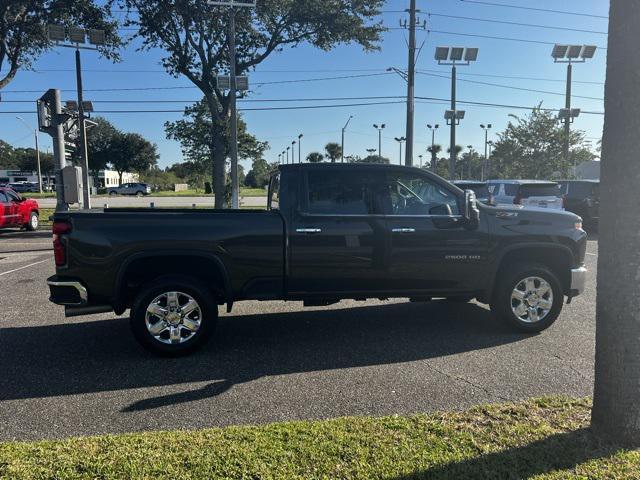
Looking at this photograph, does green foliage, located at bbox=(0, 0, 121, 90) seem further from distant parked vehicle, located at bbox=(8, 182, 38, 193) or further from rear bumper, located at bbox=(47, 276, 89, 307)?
distant parked vehicle, located at bbox=(8, 182, 38, 193)

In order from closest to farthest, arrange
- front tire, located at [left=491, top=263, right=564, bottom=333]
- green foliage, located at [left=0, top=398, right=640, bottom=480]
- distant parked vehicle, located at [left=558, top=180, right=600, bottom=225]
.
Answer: green foliage, located at [left=0, top=398, right=640, bottom=480] → front tire, located at [left=491, top=263, right=564, bottom=333] → distant parked vehicle, located at [left=558, top=180, right=600, bottom=225]

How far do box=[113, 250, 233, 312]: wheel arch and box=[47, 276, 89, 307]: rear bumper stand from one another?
317 mm

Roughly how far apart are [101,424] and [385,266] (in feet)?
10.2

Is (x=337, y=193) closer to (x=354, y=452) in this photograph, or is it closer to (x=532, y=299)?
(x=532, y=299)

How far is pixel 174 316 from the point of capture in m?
5.11

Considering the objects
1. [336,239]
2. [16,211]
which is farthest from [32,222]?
[336,239]

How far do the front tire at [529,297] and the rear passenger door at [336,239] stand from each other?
1.46 metres

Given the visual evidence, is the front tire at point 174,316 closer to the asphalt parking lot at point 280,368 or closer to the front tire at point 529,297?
the asphalt parking lot at point 280,368

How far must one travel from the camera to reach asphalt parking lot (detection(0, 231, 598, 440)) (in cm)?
388

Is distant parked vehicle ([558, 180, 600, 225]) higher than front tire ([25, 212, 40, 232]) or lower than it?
higher

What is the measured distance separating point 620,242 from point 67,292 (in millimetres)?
4721

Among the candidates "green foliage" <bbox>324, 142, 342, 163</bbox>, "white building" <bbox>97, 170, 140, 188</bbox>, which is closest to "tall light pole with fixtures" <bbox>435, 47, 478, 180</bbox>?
"green foliage" <bbox>324, 142, 342, 163</bbox>

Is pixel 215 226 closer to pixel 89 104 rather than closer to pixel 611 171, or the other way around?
pixel 611 171

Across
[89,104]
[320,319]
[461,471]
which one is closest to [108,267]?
[320,319]
